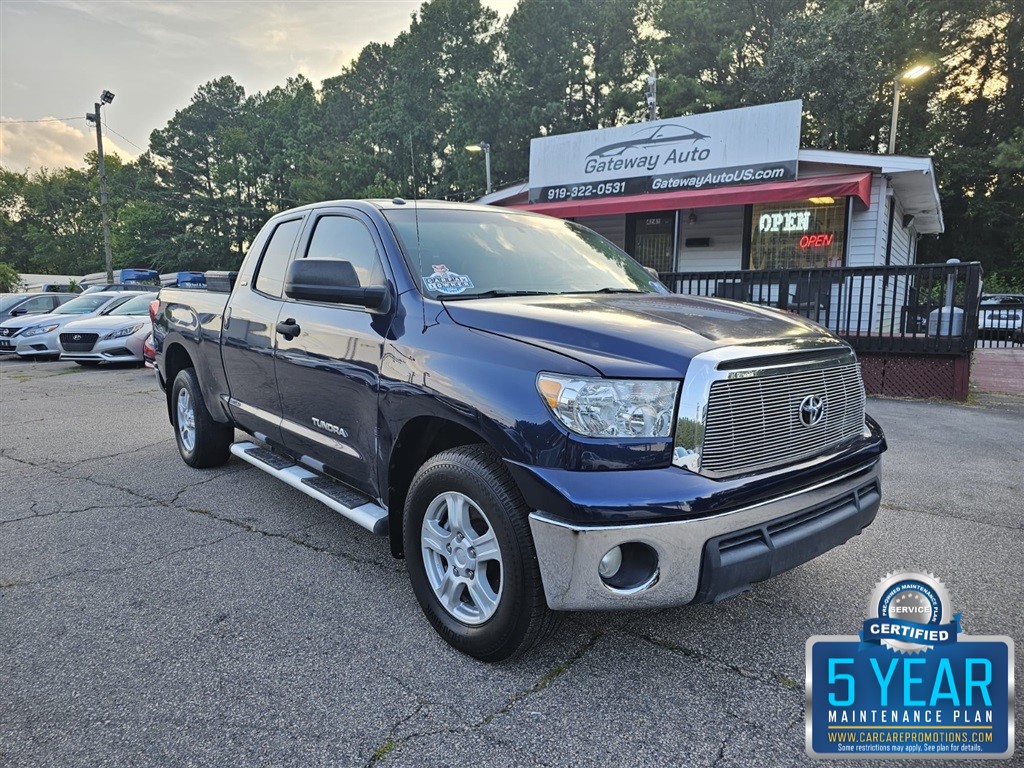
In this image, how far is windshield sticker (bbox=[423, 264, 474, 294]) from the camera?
300 cm

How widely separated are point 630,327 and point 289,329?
78.0 inches

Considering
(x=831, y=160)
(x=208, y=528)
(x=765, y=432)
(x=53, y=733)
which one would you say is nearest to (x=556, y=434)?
(x=765, y=432)

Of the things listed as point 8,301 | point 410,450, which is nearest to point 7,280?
point 8,301

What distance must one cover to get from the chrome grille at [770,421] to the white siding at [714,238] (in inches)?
480

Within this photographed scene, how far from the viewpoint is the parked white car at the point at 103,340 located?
40.8ft

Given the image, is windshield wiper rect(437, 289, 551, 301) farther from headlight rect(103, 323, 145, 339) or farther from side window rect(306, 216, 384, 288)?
headlight rect(103, 323, 145, 339)

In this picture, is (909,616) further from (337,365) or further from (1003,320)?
(1003,320)

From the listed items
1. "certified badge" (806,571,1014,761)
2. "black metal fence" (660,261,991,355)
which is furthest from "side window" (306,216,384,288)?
"black metal fence" (660,261,991,355)

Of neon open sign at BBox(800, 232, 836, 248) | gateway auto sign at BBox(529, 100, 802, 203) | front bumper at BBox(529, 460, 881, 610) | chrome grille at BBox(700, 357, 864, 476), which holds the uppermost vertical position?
gateway auto sign at BBox(529, 100, 802, 203)

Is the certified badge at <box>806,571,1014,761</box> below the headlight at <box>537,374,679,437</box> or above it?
below

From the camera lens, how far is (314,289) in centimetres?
303

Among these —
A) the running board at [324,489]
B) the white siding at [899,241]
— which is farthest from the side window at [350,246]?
the white siding at [899,241]

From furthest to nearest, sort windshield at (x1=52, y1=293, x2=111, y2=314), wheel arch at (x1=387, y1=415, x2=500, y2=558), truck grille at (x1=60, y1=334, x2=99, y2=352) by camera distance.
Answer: windshield at (x1=52, y1=293, x2=111, y2=314) < truck grille at (x1=60, y1=334, x2=99, y2=352) < wheel arch at (x1=387, y1=415, x2=500, y2=558)

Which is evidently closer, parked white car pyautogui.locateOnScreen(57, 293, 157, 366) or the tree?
parked white car pyautogui.locateOnScreen(57, 293, 157, 366)
